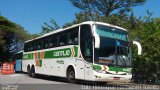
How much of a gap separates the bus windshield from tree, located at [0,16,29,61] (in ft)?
119

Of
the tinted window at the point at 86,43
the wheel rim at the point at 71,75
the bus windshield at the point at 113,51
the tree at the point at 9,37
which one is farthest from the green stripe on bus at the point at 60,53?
the tree at the point at 9,37

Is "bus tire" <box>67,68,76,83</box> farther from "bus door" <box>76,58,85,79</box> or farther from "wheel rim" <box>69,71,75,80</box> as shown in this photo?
"bus door" <box>76,58,85,79</box>

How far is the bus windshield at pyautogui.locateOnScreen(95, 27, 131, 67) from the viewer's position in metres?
18.7

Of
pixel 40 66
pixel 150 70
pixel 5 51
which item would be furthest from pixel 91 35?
pixel 5 51

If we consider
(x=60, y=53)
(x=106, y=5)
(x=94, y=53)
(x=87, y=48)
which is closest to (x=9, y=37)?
(x=106, y=5)

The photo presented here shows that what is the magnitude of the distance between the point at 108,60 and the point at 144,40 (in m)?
5.61

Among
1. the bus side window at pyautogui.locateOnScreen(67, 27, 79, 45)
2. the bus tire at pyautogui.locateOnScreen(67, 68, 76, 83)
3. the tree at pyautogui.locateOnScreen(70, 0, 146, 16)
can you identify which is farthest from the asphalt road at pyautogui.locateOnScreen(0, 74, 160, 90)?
the tree at pyautogui.locateOnScreen(70, 0, 146, 16)

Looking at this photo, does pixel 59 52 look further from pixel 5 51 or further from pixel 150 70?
pixel 5 51

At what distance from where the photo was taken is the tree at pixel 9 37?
57.5 m

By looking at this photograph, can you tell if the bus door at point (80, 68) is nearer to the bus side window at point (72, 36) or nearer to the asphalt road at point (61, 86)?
the asphalt road at point (61, 86)

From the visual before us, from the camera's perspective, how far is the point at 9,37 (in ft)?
207

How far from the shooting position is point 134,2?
155ft

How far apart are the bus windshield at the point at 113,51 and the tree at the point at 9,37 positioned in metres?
36.4

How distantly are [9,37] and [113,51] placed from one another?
46.4m
